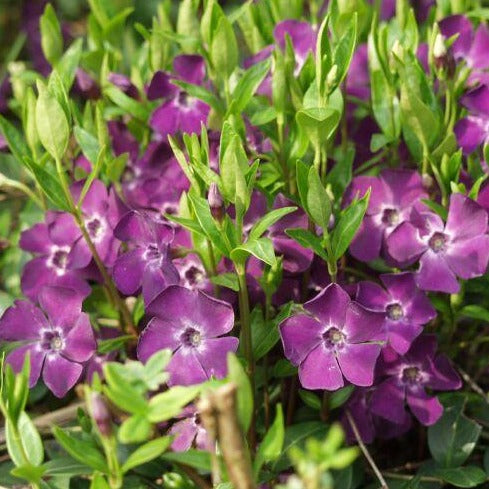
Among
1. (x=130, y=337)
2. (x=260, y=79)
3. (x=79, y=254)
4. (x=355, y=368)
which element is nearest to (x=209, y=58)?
(x=260, y=79)

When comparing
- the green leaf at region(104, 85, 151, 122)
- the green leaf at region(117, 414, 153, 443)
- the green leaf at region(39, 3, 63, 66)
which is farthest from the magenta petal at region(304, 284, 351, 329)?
the green leaf at region(39, 3, 63, 66)

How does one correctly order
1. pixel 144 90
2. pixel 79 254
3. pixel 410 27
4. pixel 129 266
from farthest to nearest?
pixel 144 90
pixel 410 27
pixel 79 254
pixel 129 266

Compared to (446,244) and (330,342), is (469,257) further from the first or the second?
(330,342)

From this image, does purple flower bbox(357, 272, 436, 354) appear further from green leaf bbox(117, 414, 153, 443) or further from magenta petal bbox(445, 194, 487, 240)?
green leaf bbox(117, 414, 153, 443)

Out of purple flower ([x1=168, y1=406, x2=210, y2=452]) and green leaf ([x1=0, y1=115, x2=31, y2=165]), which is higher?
green leaf ([x1=0, y1=115, x2=31, y2=165])

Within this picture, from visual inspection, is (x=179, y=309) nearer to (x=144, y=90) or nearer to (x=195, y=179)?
(x=195, y=179)

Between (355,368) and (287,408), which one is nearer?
(355,368)

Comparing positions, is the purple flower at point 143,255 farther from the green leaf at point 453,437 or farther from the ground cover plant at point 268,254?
the green leaf at point 453,437

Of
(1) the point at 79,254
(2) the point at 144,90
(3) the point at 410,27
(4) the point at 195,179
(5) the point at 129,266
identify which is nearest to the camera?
(4) the point at 195,179
